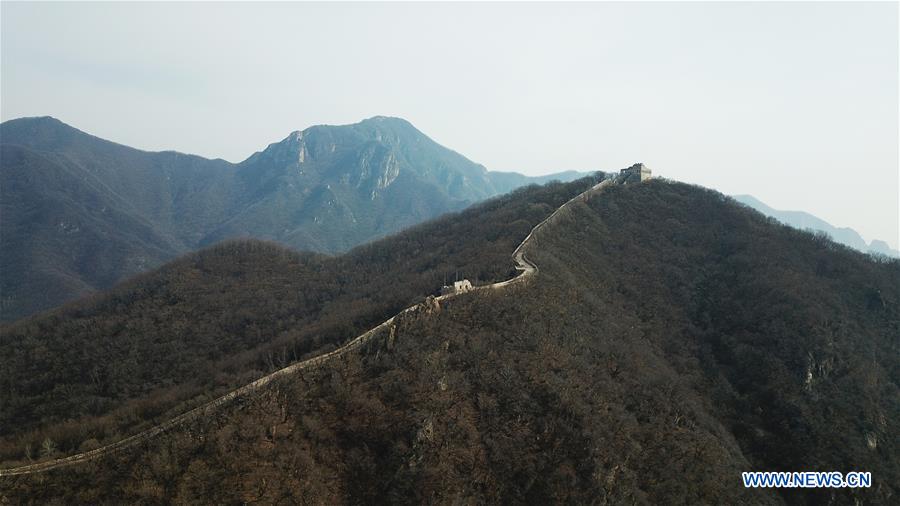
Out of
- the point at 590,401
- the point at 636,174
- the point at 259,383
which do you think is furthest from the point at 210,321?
the point at 636,174

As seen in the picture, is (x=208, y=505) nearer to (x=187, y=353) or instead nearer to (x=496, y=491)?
(x=496, y=491)

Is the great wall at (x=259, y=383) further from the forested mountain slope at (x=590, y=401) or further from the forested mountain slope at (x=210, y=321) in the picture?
the forested mountain slope at (x=210, y=321)

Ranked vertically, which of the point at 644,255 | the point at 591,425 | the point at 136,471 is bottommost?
the point at 591,425

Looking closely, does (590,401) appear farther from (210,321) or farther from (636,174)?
(636,174)

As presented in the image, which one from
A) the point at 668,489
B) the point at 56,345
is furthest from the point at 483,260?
the point at 56,345

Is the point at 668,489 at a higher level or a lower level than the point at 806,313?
lower

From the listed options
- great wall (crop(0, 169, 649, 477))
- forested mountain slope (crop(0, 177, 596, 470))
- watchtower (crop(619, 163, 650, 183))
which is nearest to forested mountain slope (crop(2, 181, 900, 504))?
great wall (crop(0, 169, 649, 477))

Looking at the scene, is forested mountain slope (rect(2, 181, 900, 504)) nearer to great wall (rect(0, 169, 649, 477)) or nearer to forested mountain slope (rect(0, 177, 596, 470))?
great wall (rect(0, 169, 649, 477))

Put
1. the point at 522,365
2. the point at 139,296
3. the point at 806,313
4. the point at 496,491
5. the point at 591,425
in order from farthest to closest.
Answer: the point at 139,296
the point at 806,313
the point at 522,365
the point at 591,425
the point at 496,491
